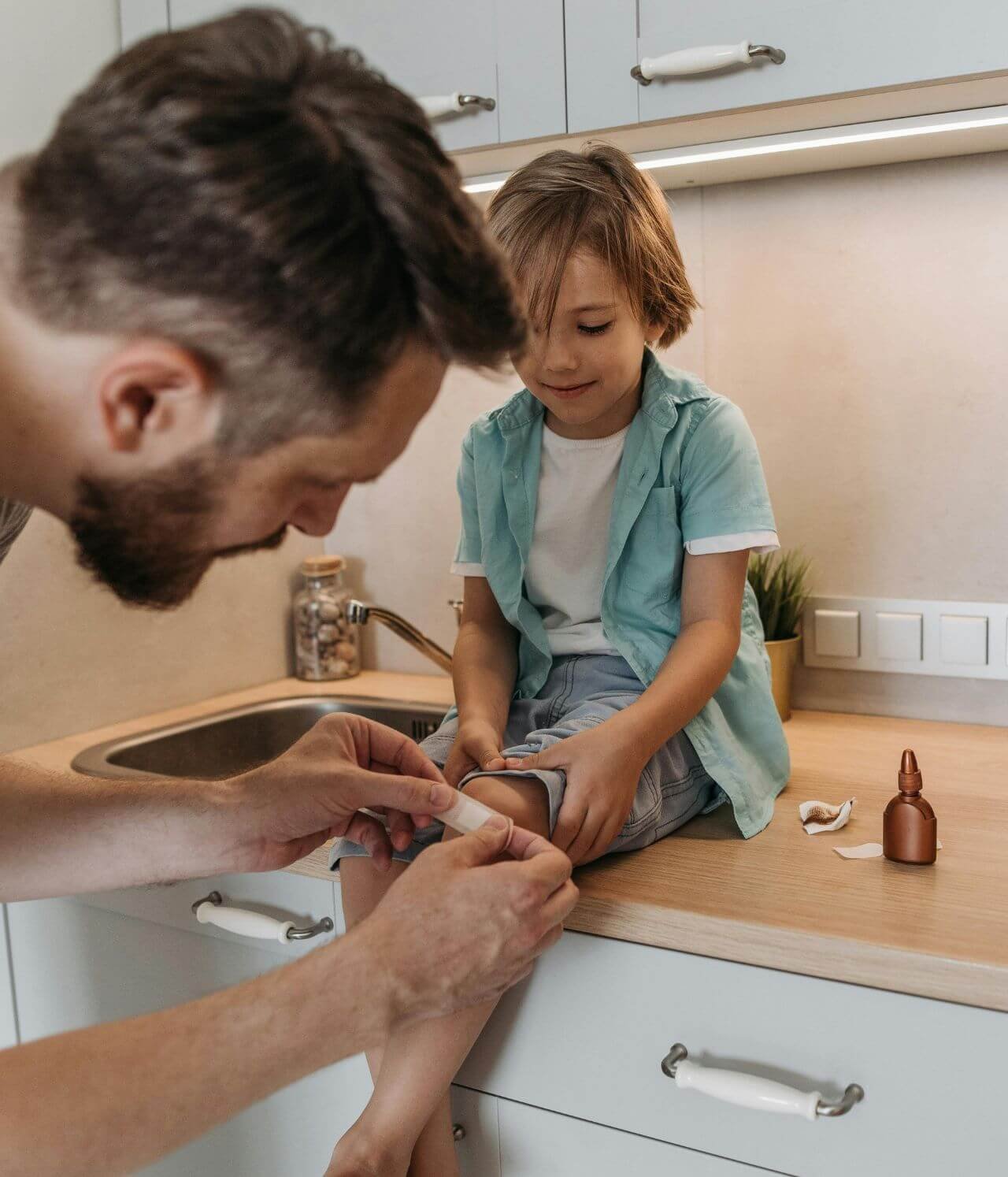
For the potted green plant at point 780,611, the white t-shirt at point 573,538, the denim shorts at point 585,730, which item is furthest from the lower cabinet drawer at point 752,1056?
the potted green plant at point 780,611

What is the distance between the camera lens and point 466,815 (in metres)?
0.90

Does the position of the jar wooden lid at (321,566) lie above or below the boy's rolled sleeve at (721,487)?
below

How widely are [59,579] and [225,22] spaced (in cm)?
97

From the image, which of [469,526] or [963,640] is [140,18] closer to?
[469,526]

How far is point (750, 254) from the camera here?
152 centimetres

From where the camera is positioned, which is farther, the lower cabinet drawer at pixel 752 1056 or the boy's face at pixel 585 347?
the boy's face at pixel 585 347

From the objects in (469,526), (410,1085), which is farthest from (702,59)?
(410,1085)

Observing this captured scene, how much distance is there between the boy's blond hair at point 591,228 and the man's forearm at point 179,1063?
64 cm

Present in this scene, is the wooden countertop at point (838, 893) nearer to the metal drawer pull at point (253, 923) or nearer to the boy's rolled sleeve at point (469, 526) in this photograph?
the metal drawer pull at point (253, 923)

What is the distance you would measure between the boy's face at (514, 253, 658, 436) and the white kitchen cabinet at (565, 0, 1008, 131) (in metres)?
0.22

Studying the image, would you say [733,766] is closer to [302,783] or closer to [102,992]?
[302,783]

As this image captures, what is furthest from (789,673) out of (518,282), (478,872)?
(478,872)

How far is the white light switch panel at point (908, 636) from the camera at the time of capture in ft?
4.70

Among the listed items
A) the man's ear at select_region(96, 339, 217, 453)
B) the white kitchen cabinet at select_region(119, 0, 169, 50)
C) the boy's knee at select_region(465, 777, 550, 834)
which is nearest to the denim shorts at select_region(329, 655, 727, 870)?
the boy's knee at select_region(465, 777, 550, 834)
